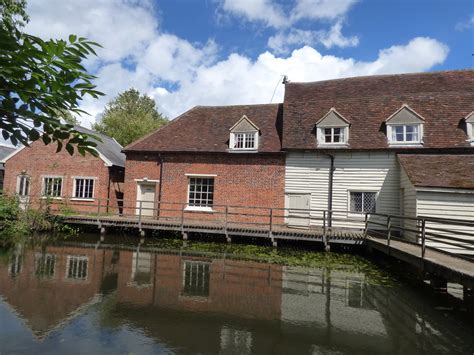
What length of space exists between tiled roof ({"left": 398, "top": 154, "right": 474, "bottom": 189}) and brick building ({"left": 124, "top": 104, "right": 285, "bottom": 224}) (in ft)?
20.8

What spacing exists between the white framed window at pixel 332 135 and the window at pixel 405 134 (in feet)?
7.63

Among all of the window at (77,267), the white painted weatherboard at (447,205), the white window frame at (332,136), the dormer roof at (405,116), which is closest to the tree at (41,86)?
the window at (77,267)

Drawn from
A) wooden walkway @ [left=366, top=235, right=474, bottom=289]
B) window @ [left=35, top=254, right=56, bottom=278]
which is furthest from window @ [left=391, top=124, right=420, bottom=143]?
window @ [left=35, top=254, right=56, bottom=278]

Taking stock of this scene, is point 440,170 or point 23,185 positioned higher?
point 440,170

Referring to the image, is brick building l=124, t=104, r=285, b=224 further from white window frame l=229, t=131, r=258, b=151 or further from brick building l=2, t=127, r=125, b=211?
brick building l=2, t=127, r=125, b=211

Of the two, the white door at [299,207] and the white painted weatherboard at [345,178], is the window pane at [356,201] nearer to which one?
the white painted weatherboard at [345,178]

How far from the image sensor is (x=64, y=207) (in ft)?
67.7

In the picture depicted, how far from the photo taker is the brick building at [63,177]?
21.9m

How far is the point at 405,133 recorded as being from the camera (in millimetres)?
17391

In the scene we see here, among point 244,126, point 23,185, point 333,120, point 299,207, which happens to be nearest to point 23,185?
point 23,185

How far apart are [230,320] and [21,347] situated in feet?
11.6

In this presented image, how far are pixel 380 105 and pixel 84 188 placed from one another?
59.7ft

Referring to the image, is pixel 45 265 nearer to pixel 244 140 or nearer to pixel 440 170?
pixel 244 140

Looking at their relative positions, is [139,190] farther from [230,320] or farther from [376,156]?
[230,320]
